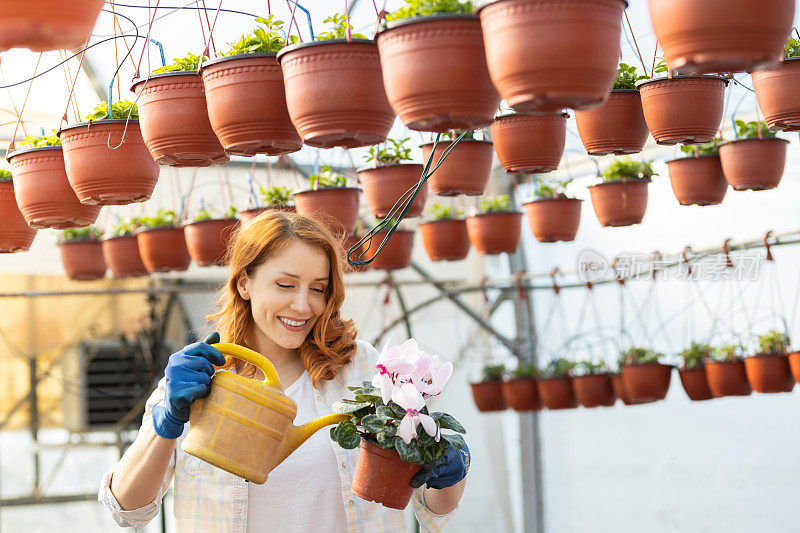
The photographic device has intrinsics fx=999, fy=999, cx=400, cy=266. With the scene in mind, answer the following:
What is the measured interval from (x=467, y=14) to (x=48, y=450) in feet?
16.6

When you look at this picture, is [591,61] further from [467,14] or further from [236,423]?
[236,423]

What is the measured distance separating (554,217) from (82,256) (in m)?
2.33

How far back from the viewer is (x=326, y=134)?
5.99 feet

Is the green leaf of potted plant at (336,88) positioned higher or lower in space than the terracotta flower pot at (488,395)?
higher

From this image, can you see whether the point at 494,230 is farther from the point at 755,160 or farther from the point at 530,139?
the point at 530,139

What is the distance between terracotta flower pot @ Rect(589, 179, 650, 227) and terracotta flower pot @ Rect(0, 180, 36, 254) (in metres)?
2.08

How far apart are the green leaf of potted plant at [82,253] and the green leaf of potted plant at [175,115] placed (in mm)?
2883

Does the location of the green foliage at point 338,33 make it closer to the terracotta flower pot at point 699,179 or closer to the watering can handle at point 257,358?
the watering can handle at point 257,358

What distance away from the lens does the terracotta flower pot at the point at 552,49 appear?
153 cm

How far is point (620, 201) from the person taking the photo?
384 cm

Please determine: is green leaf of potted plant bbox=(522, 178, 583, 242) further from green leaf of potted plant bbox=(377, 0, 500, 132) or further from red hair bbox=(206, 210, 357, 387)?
green leaf of potted plant bbox=(377, 0, 500, 132)

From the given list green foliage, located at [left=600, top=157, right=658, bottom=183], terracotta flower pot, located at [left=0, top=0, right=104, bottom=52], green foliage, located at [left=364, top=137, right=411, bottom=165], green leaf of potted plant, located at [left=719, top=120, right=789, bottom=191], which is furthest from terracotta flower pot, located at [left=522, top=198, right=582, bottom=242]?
terracotta flower pot, located at [left=0, top=0, right=104, bottom=52]

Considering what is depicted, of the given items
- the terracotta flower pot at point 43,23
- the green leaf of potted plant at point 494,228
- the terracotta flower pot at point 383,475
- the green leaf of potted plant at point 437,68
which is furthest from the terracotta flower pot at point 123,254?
the green leaf of potted plant at point 437,68

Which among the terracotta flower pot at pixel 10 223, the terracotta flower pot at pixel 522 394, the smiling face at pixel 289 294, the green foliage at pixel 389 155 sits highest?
the green foliage at pixel 389 155
